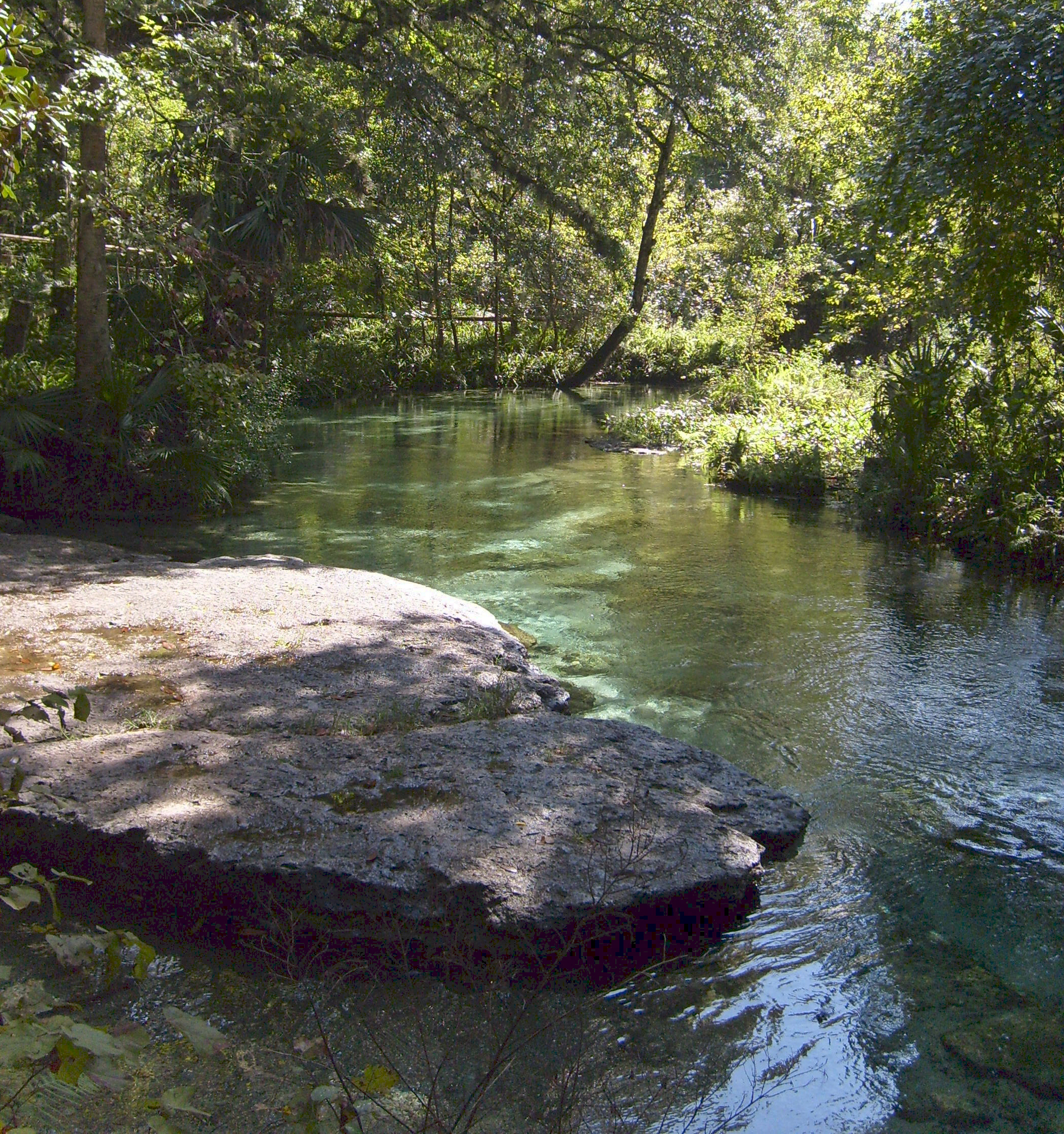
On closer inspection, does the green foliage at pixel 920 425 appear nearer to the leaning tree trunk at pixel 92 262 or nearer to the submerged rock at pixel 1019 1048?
the submerged rock at pixel 1019 1048

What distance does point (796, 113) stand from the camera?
62.4 feet

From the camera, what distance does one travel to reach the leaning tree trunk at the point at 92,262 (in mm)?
9102

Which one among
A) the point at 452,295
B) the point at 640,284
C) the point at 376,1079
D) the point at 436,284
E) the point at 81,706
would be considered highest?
the point at 640,284

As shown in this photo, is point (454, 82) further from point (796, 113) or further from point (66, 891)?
point (66, 891)

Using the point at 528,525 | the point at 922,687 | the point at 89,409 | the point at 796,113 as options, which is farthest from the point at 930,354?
→ the point at 796,113

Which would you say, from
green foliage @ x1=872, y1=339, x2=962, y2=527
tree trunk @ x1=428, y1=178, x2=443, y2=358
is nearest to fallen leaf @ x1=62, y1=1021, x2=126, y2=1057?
green foliage @ x1=872, y1=339, x2=962, y2=527

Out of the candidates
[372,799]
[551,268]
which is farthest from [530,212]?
[372,799]

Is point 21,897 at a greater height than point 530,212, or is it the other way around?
point 530,212

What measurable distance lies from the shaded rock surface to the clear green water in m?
0.32

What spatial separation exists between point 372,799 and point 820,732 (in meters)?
2.49

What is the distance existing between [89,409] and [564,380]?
1821cm

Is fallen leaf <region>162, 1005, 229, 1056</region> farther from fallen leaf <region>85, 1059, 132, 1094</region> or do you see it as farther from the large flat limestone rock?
the large flat limestone rock

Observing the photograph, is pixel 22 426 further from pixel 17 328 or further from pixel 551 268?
pixel 551 268

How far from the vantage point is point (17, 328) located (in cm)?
1257
